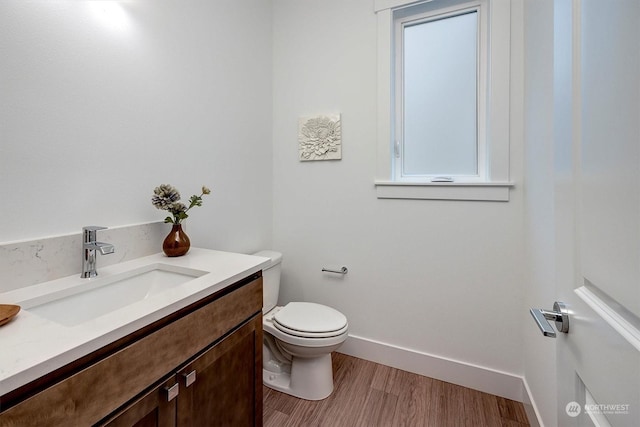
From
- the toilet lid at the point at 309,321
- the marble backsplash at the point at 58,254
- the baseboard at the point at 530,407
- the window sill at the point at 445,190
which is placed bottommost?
the baseboard at the point at 530,407

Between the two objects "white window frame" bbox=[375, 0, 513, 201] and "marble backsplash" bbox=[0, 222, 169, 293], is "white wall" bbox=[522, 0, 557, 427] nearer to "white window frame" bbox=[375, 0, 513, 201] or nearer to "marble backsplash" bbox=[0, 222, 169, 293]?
"white window frame" bbox=[375, 0, 513, 201]

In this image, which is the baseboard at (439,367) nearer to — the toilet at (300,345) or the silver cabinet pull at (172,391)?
the toilet at (300,345)

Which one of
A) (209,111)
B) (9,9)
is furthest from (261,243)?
(9,9)

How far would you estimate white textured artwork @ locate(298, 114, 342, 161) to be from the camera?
1.97 m

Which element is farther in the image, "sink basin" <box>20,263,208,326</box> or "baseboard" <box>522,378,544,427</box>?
"baseboard" <box>522,378,544,427</box>

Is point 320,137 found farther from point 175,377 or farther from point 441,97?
point 175,377

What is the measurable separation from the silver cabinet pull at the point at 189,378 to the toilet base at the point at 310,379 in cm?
87

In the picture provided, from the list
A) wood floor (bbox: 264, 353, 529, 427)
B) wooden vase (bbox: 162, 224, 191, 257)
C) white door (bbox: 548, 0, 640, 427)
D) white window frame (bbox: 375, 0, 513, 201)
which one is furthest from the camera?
white window frame (bbox: 375, 0, 513, 201)

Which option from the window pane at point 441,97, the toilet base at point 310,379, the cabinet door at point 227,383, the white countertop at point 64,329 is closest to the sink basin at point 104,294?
the white countertop at point 64,329

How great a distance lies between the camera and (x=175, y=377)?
820 millimetres

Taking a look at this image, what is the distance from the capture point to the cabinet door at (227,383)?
87 centimetres

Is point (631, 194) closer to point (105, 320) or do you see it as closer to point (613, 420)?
point (613, 420)

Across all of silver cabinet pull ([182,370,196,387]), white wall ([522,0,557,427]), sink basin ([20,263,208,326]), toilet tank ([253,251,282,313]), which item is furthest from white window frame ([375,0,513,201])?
silver cabinet pull ([182,370,196,387])

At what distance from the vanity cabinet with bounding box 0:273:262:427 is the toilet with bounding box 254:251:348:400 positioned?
37 cm
